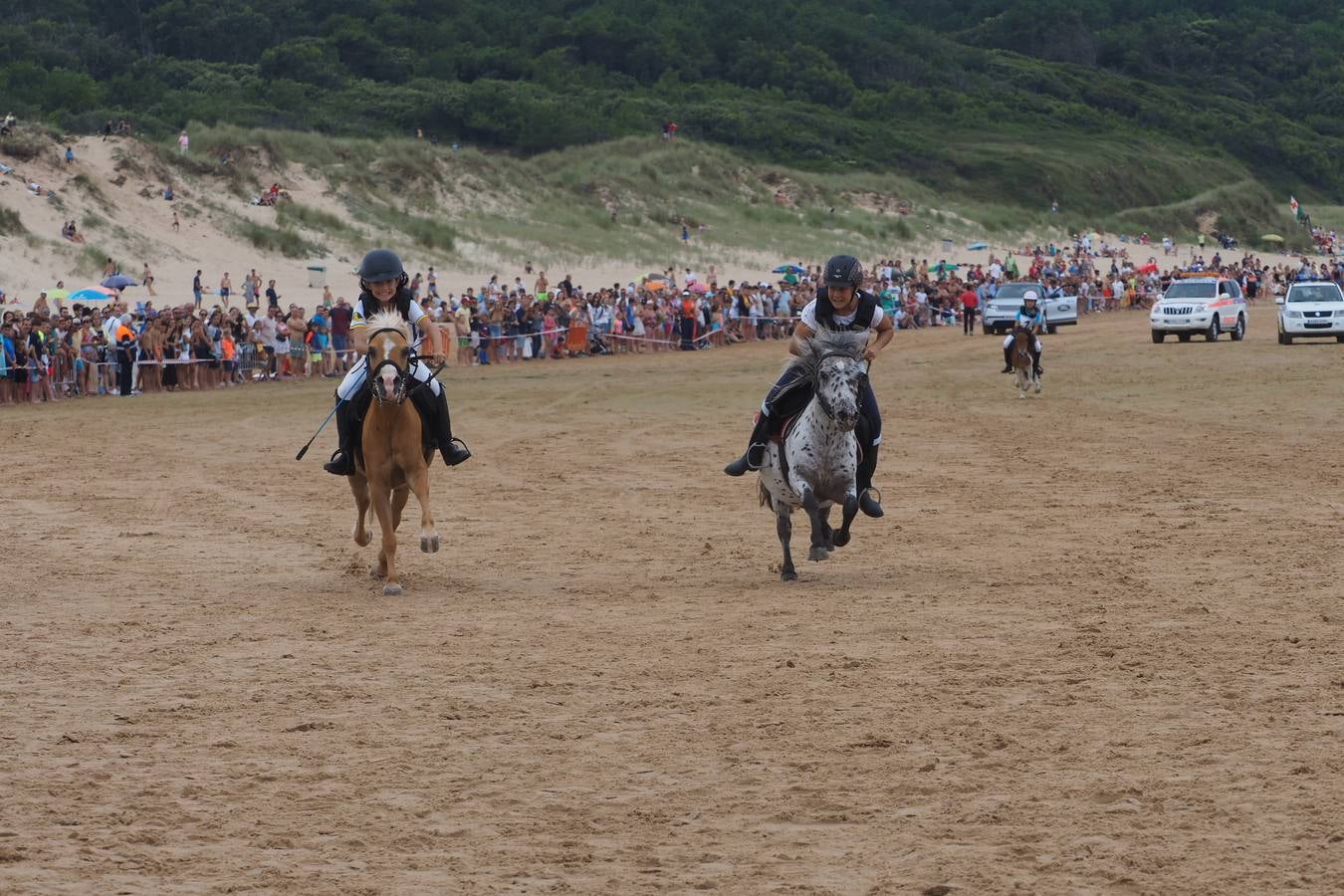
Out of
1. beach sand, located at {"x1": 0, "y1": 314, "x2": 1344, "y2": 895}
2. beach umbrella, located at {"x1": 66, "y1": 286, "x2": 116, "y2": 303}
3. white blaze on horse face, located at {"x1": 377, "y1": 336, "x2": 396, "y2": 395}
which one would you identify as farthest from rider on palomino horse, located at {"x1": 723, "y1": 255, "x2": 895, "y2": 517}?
beach umbrella, located at {"x1": 66, "y1": 286, "x2": 116, "y2": 303}

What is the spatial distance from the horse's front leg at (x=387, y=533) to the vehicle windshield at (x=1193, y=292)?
38399 mm

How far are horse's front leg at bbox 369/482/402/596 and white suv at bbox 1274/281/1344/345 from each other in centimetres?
3566

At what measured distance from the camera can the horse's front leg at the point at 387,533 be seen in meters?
13.5

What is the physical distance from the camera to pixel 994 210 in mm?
105688

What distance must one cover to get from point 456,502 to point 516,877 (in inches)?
510

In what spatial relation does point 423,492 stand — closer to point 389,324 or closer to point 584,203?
point 389,324

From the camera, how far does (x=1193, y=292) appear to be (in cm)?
4941

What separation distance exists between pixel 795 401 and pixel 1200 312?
119 feet

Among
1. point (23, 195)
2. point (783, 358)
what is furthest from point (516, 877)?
point (23, 195)

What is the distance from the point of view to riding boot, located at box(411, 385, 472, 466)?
44.6ft

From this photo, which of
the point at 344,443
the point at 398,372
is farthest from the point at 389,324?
the point at 344,443

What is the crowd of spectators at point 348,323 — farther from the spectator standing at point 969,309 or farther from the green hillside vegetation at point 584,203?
the green hillside vegetation at point 584,203

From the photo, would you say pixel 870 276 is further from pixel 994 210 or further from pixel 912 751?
pixel 912 751

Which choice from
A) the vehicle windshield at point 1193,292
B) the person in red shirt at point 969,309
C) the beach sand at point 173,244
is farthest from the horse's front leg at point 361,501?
the person in red shirt at point 969,309
